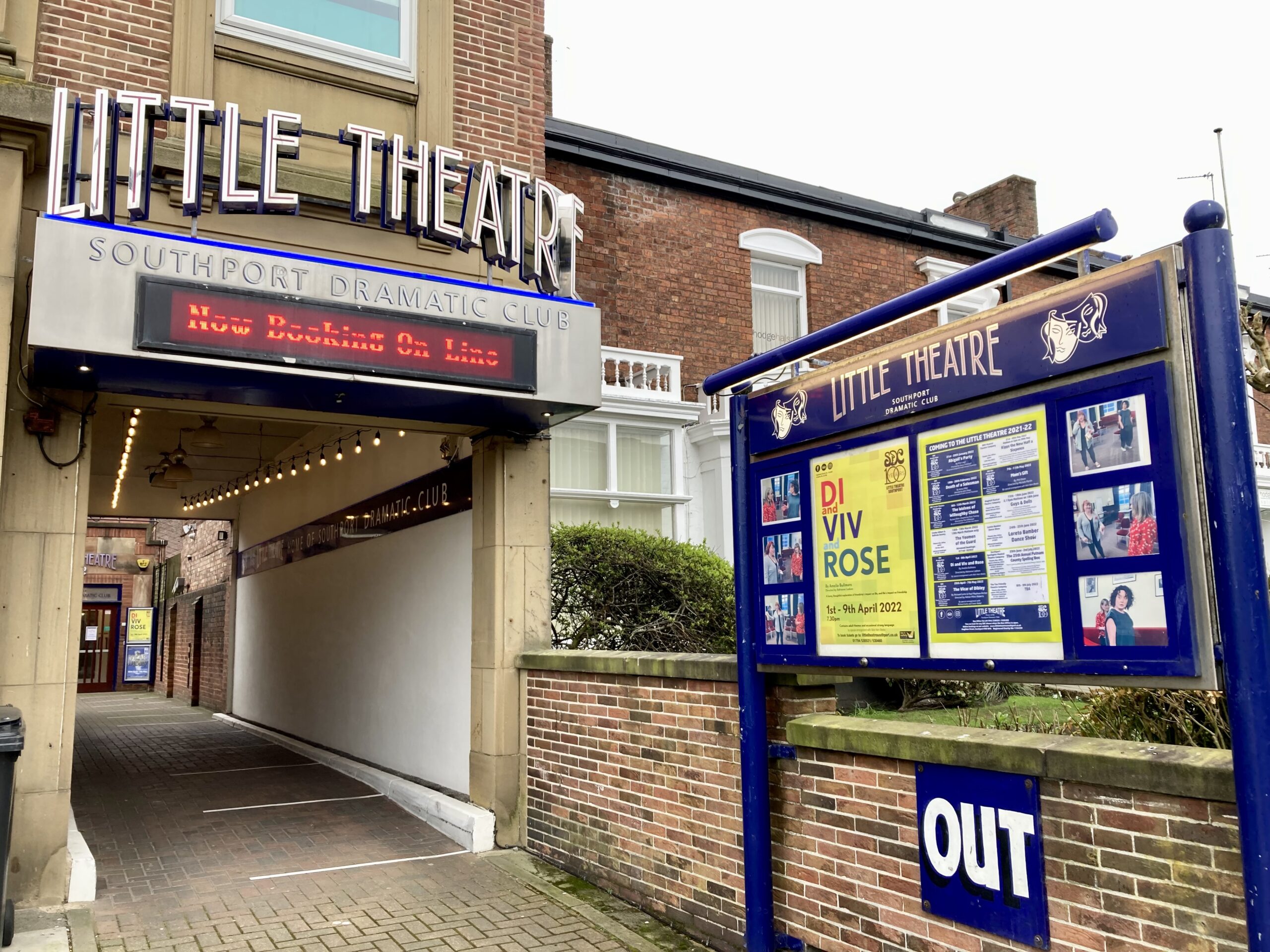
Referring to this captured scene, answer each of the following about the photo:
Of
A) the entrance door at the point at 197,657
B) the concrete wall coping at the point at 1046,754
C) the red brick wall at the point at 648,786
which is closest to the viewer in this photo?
the concrete wall coping at the point at 1046,754

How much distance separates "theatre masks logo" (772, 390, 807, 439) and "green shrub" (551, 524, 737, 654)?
437cm

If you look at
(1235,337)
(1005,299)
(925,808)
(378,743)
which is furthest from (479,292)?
(378,743)

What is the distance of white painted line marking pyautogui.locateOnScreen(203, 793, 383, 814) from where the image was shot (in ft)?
30.6

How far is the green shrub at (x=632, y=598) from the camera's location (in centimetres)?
915

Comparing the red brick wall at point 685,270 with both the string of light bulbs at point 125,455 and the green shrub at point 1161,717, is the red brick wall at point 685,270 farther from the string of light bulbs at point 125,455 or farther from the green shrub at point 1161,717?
the green shrub at point 1161,717

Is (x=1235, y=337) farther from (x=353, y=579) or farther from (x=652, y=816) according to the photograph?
(x=353, y=579)

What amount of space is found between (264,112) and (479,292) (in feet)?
8.00

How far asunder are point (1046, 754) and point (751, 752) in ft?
5.43

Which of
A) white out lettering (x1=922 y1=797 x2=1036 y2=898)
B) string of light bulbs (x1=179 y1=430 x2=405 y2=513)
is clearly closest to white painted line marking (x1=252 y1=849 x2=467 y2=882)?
string of light bulbs (x1=179 y1=430 x2=405 y2=513)

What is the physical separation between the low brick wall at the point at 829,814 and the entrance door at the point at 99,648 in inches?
1080

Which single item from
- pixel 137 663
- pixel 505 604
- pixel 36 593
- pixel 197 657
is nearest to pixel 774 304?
pixel 505 604

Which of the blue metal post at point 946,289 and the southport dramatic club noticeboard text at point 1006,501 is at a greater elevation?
the blue metal post at point 946,289

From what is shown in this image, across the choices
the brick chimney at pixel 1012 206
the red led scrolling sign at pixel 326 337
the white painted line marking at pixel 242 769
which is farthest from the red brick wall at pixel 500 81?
the brick chimney at pixel 1012 206

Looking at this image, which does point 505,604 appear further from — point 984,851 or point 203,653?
point 203,653
